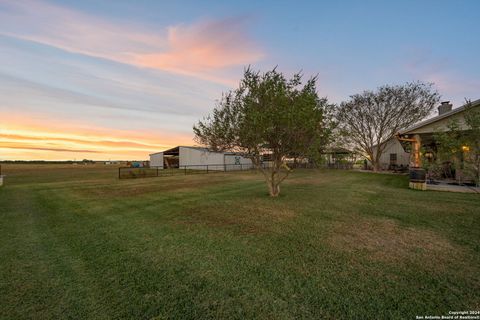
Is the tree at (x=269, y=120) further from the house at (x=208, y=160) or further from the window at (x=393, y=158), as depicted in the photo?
the window at (x=393, y=158)

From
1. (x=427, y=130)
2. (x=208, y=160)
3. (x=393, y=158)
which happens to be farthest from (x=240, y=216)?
(x=393, y=158)

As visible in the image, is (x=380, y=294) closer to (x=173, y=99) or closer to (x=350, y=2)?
(x=350, y=2)

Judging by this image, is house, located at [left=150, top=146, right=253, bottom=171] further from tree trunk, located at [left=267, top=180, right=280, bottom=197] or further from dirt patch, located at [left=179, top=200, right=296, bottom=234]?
dirt patch, located at [left=179, top=200, right=296, bottom=234]

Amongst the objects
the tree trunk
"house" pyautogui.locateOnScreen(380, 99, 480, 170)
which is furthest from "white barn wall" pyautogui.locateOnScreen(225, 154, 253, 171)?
"house" pyautogui.locateOnScreen(380, 99, 480, 170)

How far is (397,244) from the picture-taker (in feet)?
14.5

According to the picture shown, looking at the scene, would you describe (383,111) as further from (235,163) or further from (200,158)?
(200,158)

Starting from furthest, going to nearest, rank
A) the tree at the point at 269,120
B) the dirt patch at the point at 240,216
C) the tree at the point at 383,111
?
the tree at the point at 383,111, the tree at the point at 269,120, the dirt patch at the point at 240,216

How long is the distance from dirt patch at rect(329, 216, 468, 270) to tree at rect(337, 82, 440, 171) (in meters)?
21.3

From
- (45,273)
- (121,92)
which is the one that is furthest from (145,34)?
(45,273)

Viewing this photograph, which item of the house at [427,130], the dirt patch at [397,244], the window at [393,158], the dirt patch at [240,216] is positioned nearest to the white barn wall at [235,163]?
the house at [427,130]

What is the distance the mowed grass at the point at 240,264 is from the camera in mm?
2502

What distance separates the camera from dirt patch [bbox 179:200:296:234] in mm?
5781

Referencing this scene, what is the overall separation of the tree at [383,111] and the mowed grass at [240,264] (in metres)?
21.8

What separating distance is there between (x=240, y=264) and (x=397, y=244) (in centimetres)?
346
